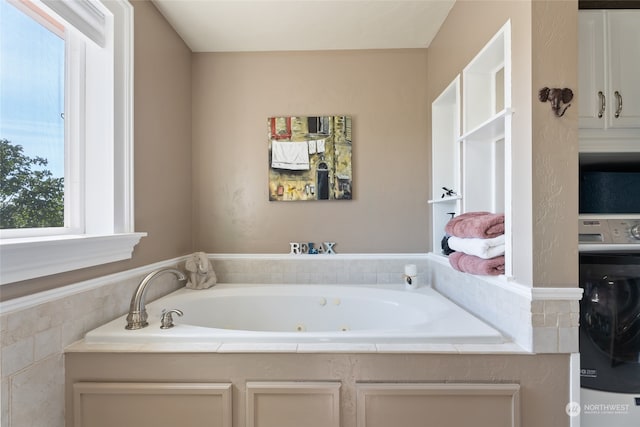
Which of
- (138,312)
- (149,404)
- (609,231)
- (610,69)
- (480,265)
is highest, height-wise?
(610,69)

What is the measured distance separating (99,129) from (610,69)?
7.64 ft

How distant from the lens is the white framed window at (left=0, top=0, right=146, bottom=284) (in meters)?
1.32

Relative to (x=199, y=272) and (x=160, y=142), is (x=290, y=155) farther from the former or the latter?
(x=199, y=272)

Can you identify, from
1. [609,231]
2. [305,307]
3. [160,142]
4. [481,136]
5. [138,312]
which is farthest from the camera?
[305,307]

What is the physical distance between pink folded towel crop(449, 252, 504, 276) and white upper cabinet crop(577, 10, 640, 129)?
0.71 meters

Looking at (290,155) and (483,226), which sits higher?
(290,155)

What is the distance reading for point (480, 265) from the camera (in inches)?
51.6

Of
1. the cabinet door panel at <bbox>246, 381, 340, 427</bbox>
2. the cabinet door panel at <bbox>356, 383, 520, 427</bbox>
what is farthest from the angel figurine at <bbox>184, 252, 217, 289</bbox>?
the cabinet door panel at <bbox>356, 383, 520, 427</bbox>

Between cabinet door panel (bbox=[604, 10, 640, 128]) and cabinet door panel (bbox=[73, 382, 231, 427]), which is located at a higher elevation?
cabinet door panel (bbox=[604, 10, 640, 128])

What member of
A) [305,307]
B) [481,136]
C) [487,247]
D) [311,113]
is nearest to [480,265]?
[487,247]

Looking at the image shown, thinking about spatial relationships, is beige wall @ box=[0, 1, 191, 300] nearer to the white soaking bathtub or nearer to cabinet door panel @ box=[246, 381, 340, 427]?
the white soaking bathtub

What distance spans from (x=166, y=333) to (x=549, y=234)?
1.55 meters

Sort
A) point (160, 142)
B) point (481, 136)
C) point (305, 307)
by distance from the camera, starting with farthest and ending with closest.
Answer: point (305, 307) → point (160, 142) → point (481, 136)

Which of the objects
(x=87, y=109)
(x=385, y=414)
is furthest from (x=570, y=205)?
(x=87, y=109)
